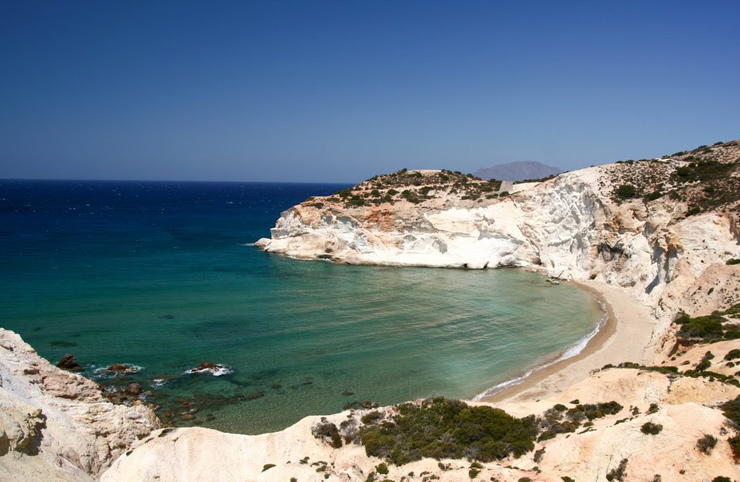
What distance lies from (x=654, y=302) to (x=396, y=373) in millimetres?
17905

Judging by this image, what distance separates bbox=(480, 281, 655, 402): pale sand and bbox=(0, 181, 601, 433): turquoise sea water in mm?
992

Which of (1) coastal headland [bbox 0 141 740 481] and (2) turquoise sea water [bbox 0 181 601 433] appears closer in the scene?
(1) coastal headland [bbox 0 141 740 481]

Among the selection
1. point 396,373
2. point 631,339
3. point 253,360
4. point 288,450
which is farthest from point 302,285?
point 288,450

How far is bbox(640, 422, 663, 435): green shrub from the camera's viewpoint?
9.57 m

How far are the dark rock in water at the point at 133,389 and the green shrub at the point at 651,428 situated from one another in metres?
16.5

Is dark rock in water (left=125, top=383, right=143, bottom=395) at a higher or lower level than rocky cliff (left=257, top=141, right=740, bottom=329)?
lower

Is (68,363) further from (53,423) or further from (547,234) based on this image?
(547,234)

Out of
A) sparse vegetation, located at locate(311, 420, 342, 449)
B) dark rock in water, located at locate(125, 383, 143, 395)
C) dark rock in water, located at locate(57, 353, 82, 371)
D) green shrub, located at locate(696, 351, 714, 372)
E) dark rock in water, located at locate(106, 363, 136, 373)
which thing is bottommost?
dark rock in water, located at locate(125, 383, 143, 395)

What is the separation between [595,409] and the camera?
513 inches

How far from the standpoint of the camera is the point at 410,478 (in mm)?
10648

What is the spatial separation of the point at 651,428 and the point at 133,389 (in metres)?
17.0

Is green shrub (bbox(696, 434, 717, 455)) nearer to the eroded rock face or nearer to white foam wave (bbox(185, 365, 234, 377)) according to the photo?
the eroded rock face

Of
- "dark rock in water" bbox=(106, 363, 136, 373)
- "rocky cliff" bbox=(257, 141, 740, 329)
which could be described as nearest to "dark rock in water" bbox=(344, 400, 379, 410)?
"dark rock in water" bbox=(106, 363, 136, 373)

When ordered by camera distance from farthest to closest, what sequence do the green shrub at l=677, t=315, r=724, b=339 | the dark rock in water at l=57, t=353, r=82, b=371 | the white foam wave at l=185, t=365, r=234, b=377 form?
the white foam wave at l=185, t=365, r=234, b=377 → the dark rock in water at l=57, t=353, r=82, b=371 → the green shrub at l=677, t=315, r=724, b=339
